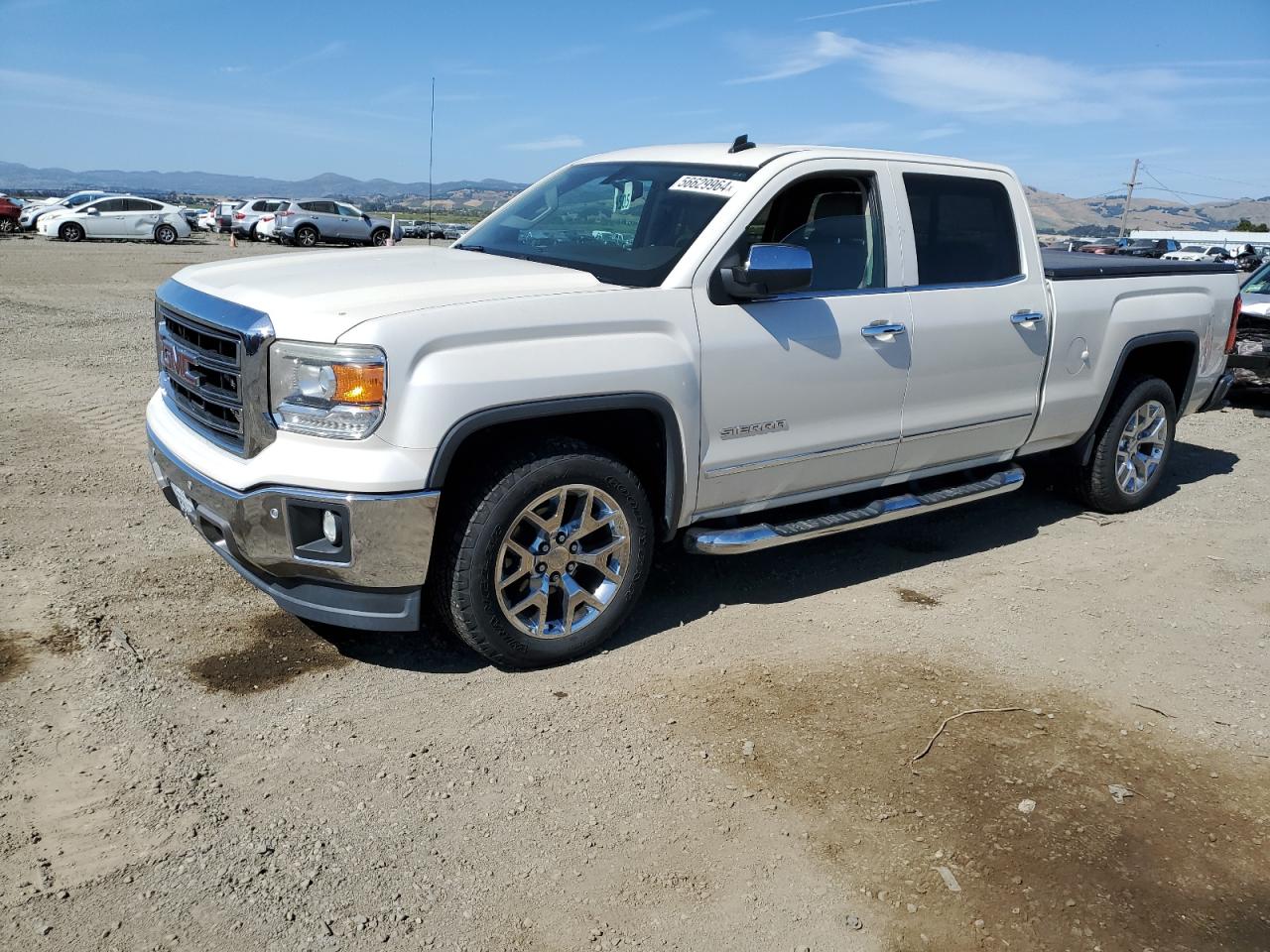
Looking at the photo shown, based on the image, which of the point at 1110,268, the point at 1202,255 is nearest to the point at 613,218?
the point at 1110,268

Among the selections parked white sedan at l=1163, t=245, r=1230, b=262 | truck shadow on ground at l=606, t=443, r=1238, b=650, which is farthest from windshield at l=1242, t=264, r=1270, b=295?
parked white sedan at l=1163, t=245, r=1230, b=262

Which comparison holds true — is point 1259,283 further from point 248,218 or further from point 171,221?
point 248,218

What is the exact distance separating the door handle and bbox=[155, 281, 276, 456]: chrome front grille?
2512 mm

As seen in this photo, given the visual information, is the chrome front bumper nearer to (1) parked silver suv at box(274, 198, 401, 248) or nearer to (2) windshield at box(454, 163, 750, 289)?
(2) windshield at box(454, 163, 750, 289)

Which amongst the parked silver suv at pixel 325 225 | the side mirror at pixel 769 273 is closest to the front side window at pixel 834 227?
the side mirror at pixel 769 273

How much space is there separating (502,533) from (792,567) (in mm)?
2110

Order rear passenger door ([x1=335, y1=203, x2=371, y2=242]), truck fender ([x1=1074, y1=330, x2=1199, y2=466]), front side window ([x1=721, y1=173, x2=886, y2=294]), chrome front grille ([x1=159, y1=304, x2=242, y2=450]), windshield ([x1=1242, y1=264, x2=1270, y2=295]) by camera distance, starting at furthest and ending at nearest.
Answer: rear passenger door ([x1=335, y1=203, x2=371, y2=242]) < windshield ([x1=1242, y1=264, x2=1270, y2=295]) < truck fender ([x1=1074, y1=330, x2=1199, y2=466]) < front side window ([x1=721, y1=173, x2=886, y2=294]) < chrome front grille ([x1=159, y1=304, x2=242, y2=450])

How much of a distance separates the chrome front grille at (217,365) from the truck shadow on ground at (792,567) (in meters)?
1.03

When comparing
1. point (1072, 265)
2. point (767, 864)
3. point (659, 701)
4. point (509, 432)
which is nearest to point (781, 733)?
point (659, 701)

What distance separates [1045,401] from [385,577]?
376cm

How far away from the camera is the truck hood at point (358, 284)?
3428 mm

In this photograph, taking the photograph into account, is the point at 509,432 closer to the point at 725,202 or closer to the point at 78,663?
the point at 725,202

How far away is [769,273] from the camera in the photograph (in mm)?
3963

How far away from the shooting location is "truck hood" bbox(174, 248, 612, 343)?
3.43 metres
